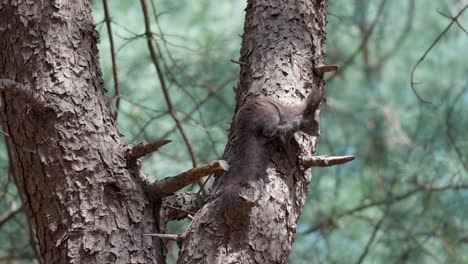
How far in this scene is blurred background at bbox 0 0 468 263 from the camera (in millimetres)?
3049

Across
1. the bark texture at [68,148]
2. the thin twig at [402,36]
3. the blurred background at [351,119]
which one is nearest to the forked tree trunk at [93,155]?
the bark texture at [68,148]

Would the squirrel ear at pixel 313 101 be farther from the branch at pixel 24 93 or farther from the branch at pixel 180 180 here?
the branch at pixel 24 93

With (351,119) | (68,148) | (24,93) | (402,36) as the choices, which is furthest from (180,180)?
(402,36)

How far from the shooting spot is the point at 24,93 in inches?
54.5

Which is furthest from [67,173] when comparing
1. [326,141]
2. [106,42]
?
[326,141]

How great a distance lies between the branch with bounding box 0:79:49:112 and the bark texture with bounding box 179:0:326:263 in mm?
398

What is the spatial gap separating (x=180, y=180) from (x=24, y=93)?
37 cm

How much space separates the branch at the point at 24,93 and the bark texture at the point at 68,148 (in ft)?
0.06

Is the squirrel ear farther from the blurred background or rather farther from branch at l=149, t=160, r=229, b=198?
the blurred background

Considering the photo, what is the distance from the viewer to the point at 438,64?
17.5 feet

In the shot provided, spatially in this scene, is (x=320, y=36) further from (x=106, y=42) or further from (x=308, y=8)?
(x=106, y=42)

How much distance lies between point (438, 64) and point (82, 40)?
14.0 ft

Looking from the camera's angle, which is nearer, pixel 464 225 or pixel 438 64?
pixel 464 225

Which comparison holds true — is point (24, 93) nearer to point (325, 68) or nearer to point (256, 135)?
point (256, 135)
